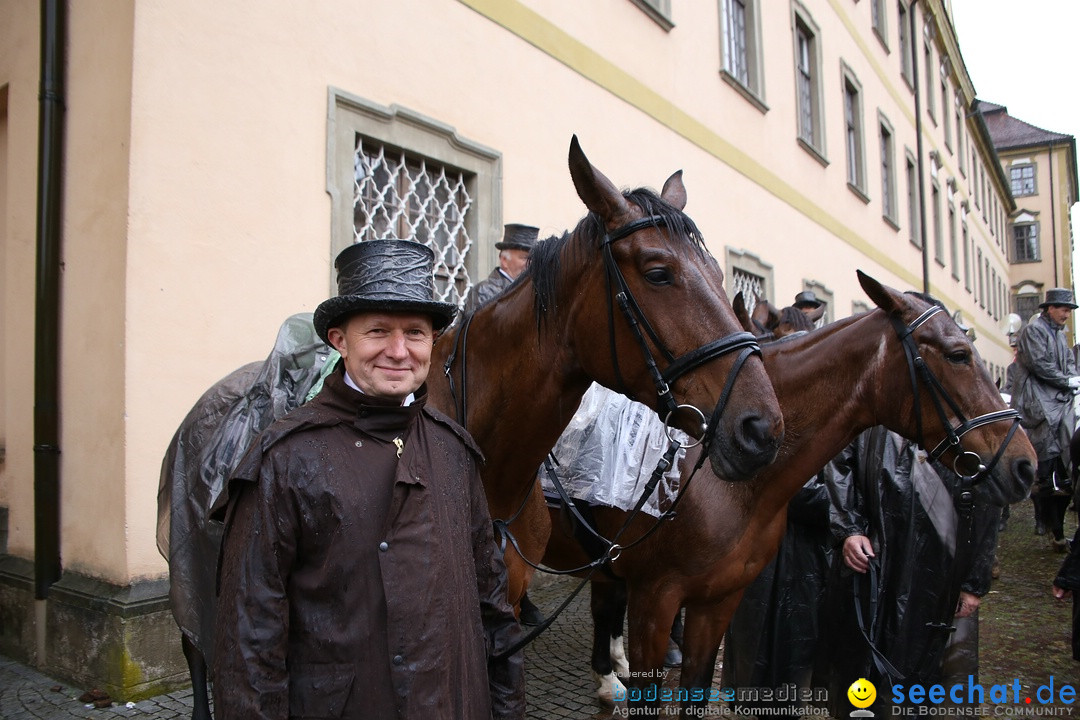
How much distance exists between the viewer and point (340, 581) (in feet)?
4.74

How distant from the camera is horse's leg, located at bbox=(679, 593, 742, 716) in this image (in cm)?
296

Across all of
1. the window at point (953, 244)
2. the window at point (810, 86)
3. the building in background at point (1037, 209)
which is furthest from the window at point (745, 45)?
the building in background at point (1037, 209)

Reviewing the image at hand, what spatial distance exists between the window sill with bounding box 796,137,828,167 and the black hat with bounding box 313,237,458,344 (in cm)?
1173

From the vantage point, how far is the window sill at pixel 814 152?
12.1 metres

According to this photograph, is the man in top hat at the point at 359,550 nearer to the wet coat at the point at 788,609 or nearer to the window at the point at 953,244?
the wet coat at the point at 788,609

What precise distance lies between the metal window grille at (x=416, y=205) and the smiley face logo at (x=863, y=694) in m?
3.40

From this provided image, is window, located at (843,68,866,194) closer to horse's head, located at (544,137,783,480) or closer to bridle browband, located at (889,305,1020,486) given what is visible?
bridle browband, located at (889,305,1020,486)

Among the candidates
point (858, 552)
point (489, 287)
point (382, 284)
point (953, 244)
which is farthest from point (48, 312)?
point (953, 244)

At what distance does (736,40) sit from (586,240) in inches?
384

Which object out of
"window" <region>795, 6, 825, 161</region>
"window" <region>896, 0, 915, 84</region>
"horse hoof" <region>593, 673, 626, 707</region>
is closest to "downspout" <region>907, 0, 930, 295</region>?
Answer: "window" <region>896, 0, 915, 84</region>

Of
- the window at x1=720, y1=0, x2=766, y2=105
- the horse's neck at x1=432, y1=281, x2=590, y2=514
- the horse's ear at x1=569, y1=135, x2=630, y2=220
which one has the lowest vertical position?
the horse's neck at x1=432, y1=281, x2=590, y2=514

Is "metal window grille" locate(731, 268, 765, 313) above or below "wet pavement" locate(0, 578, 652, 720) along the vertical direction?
above

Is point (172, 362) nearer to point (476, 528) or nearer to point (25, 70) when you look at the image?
point (25, 70)

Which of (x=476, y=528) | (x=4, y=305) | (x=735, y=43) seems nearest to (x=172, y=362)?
(x=4, y=305)
